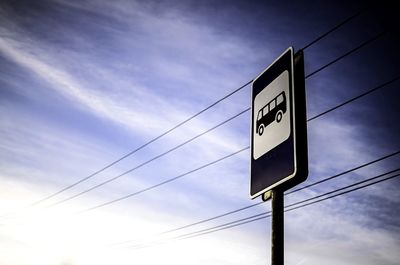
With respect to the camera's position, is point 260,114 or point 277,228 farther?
point 260,114

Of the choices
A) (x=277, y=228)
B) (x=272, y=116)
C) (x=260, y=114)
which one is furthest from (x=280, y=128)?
(x=277, y=228)

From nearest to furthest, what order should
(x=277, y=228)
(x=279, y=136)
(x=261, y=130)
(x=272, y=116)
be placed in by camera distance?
(x=277, y=228) < (x=279, y=136) < (x=272, y=116) < (x=261, y=130)

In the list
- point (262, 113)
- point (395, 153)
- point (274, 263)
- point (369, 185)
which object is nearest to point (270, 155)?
point (262, 113)

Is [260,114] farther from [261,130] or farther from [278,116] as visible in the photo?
[278,116]

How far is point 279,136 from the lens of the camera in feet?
7.30

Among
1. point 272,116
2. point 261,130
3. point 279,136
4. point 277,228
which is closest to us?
point 277,228

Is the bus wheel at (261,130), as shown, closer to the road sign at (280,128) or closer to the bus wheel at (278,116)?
the road sign at (280,128)

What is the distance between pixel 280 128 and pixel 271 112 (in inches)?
7.9

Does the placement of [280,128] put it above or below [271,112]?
below

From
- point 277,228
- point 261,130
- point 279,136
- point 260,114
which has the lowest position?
point 277,228

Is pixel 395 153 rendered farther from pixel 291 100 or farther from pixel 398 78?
pixel 291 100

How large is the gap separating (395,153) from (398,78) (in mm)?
Result: 1987

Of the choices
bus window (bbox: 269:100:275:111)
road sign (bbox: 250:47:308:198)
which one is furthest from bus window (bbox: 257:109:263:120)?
bus window (bbox: 269:100:275:111)

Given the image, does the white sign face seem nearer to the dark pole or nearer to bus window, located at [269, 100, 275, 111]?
bus window, located at [269, 100, 275, 111]
